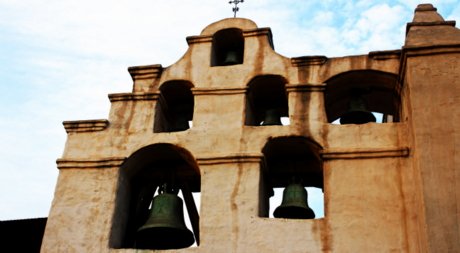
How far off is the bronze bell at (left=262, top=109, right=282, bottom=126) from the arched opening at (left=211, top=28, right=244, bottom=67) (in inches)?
33.8

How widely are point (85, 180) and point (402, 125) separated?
3.99 metres

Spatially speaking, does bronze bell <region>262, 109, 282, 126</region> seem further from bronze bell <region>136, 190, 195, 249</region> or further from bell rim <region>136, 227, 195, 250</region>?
bell rim <region>136, 227, 195, 250</region>

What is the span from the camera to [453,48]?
10086mm

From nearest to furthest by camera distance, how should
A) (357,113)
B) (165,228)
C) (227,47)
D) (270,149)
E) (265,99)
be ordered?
(165,228) → (270,149) → (357,113) → (265,99) → (227,47)

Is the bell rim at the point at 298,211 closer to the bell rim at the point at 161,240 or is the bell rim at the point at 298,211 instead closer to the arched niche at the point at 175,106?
the bell rim at the point at 161,240

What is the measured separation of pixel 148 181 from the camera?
1112 centimetres

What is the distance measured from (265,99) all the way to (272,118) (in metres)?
0.35

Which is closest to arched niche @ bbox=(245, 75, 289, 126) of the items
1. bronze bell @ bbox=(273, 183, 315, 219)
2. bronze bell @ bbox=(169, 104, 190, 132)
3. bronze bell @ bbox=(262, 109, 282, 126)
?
bronze bell @ bbox=(262, 109, 282, 126)

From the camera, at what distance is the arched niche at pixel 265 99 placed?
11086mm

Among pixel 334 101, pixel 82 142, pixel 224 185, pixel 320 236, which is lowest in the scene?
pixel 320 236

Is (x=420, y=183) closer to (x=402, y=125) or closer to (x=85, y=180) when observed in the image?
(x=402, y=125)

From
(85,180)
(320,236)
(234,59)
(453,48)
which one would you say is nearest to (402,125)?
(453,48)

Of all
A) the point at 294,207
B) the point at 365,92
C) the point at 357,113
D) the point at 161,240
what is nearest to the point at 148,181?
the point at 161,240

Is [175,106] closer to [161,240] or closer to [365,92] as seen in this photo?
[161,240]
